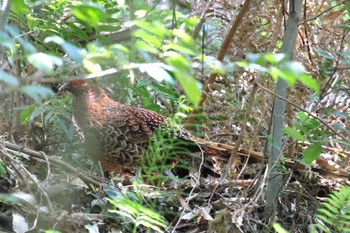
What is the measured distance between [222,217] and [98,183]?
2.21 ft

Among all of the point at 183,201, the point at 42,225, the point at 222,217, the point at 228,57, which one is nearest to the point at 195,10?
the point at 228,57

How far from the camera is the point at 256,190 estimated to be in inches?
119

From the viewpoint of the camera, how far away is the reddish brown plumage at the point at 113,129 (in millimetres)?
3553

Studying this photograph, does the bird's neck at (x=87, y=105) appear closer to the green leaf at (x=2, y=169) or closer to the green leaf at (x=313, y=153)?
the green leaf at (x=2, y=169)

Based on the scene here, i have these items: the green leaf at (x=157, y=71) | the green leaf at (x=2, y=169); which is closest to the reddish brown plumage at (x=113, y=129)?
the green leaf at (x=2, y=169)

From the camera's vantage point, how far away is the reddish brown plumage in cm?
355

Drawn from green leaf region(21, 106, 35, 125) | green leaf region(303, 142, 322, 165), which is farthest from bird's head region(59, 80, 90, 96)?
green leaf region(303, 142, 322, 165)

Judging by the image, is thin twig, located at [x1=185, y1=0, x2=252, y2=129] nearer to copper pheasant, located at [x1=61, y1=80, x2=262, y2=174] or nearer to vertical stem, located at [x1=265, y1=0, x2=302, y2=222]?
copper pheasant, located at [x1=61, y1=80, x2=262, y2=174]

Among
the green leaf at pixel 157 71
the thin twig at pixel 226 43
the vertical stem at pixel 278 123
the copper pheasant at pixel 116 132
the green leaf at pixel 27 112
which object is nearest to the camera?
the green leaf at pixel 157 71

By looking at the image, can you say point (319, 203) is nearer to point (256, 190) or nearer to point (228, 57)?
point (256, 190)

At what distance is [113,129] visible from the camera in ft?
11.8

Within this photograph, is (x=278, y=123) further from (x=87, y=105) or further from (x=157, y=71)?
(x=157, y=71)

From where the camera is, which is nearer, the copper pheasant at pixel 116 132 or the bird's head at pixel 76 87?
the copper pheasant at pixel 116 132

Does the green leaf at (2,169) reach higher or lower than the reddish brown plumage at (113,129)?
higher
